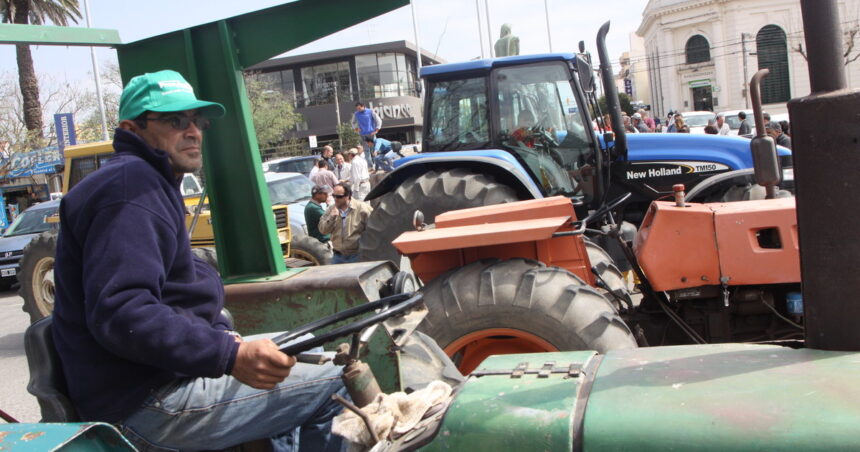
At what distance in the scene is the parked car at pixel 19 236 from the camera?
480 inches

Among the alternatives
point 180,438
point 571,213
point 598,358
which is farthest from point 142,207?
point 571,213

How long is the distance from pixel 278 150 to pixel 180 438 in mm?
37298

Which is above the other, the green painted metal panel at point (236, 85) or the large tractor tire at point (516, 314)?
the green painted metal panel at point (236, 85)

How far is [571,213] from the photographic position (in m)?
4.40

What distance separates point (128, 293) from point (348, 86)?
1729 inches

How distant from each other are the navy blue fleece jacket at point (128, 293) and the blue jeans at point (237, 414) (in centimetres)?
5

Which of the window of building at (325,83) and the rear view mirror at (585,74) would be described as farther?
the window of building at (325,83)

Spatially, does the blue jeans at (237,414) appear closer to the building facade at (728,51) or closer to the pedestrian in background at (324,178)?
the pedestrian in background at (324,178)

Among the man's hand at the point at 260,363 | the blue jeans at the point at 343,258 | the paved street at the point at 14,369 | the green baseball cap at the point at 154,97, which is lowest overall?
the paved street at the point at 14,369

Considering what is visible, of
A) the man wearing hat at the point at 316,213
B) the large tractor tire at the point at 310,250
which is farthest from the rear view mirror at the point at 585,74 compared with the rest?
the man wearing hat at the point at 316,213

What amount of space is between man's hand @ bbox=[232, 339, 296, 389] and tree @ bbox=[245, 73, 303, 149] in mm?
33542

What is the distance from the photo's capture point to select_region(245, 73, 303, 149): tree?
35.8m

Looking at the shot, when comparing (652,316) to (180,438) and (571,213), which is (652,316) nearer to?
(571,213)

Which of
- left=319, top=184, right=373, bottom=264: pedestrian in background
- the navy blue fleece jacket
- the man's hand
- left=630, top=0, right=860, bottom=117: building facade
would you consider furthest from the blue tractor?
left=630, top=0, right=860, bottom=117: building facade
